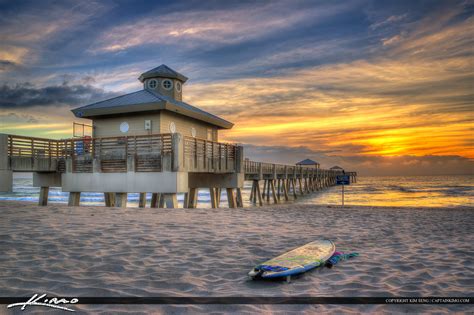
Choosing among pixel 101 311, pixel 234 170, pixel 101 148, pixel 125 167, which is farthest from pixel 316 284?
pixel 234 170

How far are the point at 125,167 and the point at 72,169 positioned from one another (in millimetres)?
3316

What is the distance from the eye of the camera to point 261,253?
6.09 meters

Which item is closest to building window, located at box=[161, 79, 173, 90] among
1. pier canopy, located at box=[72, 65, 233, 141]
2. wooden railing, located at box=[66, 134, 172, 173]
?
pier canopy, located at box=[72, 65, 233, 141]

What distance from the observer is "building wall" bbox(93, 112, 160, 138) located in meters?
20.0

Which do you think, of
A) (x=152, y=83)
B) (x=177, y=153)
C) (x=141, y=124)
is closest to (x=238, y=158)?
(x=141, y=124)

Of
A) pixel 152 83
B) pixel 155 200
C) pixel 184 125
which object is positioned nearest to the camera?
pixel 184 125

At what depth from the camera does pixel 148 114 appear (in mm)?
20141

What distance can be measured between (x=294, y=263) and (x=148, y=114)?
16938mm

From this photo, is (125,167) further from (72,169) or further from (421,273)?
(421,273)

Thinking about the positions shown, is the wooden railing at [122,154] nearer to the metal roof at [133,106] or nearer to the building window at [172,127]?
the metal roof at [133,106]

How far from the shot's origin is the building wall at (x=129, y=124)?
1995 cm

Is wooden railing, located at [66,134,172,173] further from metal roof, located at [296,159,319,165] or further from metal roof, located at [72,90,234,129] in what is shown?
metal roof, located at [296,159,319,165]

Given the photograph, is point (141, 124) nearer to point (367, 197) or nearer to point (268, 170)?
point (268, 170)

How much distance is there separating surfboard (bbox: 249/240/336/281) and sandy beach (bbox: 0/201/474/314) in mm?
124
